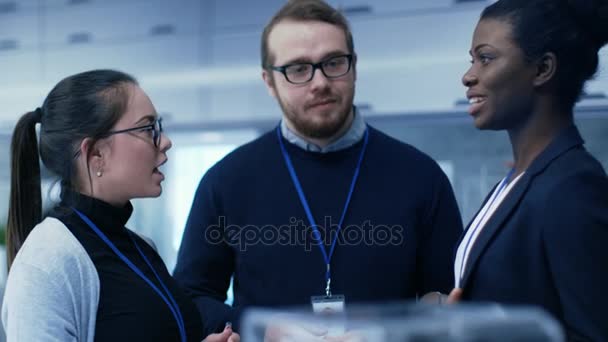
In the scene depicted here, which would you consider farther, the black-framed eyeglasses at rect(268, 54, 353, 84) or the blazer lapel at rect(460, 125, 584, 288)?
the black-framed eyeglasses at rect(268, 54, 353, 84)

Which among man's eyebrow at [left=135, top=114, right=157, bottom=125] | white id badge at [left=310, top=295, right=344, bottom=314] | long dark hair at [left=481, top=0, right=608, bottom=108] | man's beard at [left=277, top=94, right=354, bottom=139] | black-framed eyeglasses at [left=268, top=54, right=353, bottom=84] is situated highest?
long dark hair at [left=481, top=0, right=608, bottom=108]

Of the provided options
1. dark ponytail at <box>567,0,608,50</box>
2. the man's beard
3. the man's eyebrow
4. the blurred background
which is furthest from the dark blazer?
the blurred background

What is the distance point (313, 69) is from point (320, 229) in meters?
0.38

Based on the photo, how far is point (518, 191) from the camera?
1.01 metres

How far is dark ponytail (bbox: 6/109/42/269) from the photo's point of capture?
50.7 inches

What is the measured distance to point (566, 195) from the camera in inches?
36.2

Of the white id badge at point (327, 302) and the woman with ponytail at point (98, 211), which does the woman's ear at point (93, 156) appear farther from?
the white id badge at point (327, 302)

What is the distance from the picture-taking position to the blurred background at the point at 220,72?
2.96 meters

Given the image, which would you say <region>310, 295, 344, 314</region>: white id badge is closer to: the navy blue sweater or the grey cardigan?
the navy blue sweater

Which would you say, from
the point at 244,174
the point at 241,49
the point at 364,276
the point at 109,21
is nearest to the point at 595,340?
the point at 364,276

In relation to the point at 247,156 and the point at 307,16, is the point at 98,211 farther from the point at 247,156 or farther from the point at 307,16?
the point at 307,16

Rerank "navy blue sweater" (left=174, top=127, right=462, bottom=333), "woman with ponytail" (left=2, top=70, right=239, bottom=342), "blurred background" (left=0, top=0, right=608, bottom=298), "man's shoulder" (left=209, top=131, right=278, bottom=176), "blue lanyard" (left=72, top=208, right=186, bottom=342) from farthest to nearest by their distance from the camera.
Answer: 1. "blurred background" (left=0, top=0, right=608, bottom=298)
2. "man's shoulder" (left=209, top=131, right=278, bottom=176)
3. "navy blue sweater" (left=174, top=127, right=462, bottom=333)
4. "blue lanyard" (left=72, top=208, right=186, bottom=342)
5. "woman with ponytail" (left=2, top=70, right=239, bottom=342)

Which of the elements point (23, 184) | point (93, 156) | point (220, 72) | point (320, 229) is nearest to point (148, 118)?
point (93, 156)

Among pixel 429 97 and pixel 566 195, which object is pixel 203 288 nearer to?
pixel 566 195
